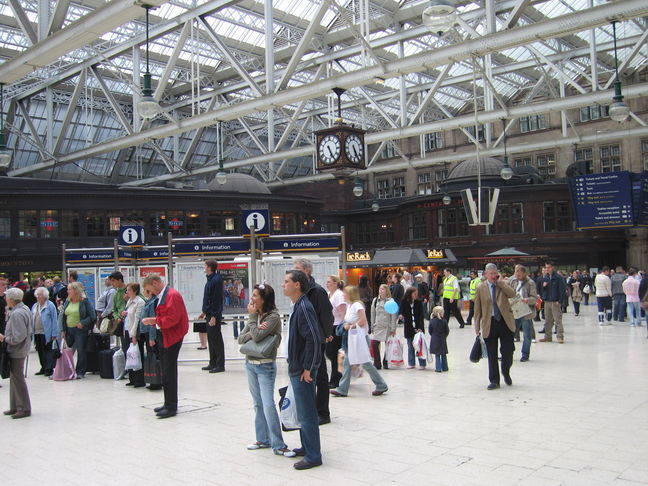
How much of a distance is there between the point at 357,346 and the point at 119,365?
4.82m

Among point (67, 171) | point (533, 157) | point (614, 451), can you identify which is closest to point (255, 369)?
point (614, 451)

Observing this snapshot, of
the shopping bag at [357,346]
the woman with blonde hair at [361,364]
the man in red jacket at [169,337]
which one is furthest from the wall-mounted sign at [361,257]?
the man in red jacket at [169,337]

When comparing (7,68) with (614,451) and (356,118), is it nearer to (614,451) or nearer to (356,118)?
(614,451)

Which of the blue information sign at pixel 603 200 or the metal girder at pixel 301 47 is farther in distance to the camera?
the blue information sign at pixel 603 200

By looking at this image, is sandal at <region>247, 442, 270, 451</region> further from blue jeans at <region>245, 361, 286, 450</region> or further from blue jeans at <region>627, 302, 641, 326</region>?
blue jeans at <region>627, 302, 641, 326</region>

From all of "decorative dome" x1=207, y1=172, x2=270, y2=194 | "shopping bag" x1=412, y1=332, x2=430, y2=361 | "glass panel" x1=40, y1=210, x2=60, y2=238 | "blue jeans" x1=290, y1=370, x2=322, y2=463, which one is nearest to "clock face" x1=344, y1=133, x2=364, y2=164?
"shopping bag" x1=412, y1=332, x2=430, y2=361

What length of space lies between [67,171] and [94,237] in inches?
341

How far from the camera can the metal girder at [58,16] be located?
11664 mm

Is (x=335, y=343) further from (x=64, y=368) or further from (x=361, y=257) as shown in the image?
(x=361, y=257)

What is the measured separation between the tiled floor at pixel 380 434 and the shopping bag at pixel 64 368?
306mm

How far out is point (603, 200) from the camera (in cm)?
2453

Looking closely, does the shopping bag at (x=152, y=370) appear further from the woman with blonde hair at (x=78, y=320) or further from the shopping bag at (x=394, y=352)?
the shopping bag at (x=394, y=352)

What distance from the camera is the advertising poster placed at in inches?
490

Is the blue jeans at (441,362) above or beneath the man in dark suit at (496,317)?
beneath
